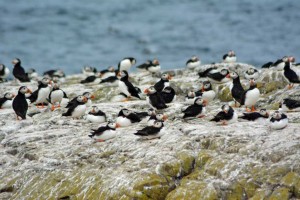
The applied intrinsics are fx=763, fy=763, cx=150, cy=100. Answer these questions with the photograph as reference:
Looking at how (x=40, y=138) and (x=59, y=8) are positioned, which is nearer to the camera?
(x=40, y=138)

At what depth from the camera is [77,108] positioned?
1911cm

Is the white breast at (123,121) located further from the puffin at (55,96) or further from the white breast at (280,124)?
the white breast at (280,124)

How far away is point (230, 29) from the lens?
62.0 metres

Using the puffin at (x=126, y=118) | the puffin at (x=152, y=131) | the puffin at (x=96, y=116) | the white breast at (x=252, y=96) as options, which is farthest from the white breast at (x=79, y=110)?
the white breast at (x=252, y=96)

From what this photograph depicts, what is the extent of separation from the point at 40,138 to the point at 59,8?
210 feet

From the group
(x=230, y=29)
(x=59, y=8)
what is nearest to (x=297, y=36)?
(x=230, y=29)

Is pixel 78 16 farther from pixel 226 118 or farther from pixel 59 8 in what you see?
pixel 226 118

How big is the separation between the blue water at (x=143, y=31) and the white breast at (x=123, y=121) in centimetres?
3317

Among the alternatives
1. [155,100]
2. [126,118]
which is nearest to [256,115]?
[126,118]

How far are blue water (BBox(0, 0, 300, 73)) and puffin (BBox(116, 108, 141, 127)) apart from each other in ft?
108

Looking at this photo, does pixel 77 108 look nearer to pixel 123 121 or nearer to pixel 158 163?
pixel 123 121

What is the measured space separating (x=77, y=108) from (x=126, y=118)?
1.65m

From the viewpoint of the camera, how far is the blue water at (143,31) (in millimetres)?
56156

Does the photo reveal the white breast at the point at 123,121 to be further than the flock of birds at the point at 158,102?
Yes
